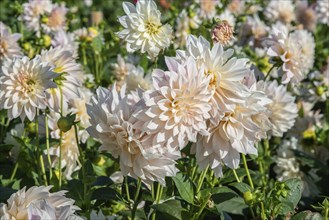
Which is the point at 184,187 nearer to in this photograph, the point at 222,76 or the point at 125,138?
the point at 125,138

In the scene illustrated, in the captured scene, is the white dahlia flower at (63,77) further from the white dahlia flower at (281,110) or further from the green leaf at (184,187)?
the white dahlia flower at (281,110)

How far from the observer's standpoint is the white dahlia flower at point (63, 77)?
6.89 ft

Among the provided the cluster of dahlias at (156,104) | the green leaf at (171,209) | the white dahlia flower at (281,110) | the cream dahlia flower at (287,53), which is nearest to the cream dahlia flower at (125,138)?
the cluster of dahlias at (156,104)

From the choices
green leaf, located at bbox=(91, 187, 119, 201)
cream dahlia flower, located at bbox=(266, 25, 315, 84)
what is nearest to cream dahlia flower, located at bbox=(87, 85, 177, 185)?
green leaf, located at bbox=(91, 187, 119, 201)

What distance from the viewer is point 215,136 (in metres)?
1.65

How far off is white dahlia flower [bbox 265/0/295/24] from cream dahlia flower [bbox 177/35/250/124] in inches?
108

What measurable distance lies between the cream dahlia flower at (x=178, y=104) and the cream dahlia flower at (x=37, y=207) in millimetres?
256

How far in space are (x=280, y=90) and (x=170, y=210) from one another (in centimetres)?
100

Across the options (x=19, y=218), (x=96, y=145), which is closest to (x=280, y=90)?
(x=96, y=145)

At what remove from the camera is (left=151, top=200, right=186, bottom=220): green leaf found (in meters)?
1.81

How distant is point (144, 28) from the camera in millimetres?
1958

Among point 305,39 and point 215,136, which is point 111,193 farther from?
point 305,39

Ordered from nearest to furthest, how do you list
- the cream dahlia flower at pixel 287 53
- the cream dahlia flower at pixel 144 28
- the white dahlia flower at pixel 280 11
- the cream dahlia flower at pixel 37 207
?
the cream dahlia flower at pixel 37 207
the cream dahlia flower at pixel 144 28
the cream dahlia flower at pixel 287 53
the white dahlia flower at pixel 280 11

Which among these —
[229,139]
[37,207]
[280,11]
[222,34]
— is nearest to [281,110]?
[222,34]
